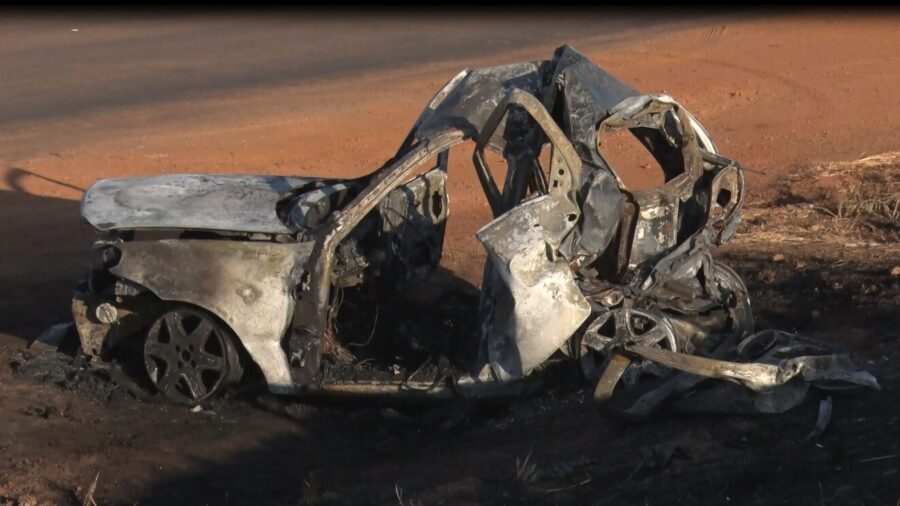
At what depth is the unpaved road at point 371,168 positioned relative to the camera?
6.86m

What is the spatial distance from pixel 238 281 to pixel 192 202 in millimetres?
849

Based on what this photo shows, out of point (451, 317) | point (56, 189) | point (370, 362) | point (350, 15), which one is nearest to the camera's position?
point (370, 362)

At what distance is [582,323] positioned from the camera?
783cm

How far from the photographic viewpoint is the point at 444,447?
7.61 m

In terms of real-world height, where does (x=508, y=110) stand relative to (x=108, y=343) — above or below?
above

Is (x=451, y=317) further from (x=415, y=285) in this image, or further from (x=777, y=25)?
(x=777, y=25)

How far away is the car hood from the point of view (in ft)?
26.5

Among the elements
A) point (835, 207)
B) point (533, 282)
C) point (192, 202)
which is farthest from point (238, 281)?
point (835, 207)

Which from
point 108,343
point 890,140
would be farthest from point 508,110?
point 890,140

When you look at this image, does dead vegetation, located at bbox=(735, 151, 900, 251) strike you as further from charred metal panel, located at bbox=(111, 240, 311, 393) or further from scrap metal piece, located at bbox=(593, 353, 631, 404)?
charred metal panel, located at bbox=(111, 240, 311, 393)

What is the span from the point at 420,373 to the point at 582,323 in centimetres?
103

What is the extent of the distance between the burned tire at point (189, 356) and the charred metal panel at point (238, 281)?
0.41ft

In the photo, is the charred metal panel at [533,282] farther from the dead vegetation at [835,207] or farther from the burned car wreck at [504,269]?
the dead vegetation at [835,207]

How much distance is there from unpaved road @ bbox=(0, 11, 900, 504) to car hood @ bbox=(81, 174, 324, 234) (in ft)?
3.61
